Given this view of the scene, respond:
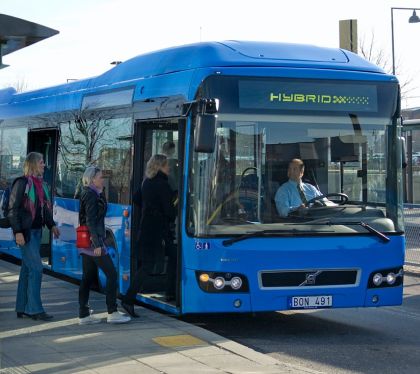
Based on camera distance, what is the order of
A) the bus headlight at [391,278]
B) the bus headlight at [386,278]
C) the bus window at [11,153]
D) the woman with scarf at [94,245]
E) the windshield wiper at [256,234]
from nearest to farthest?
the windshield wiper at [256,234] → the woman with scarf at [94,245] → the bus headlight at [386,278] → the bus headlight at [391,278] → the bus window at [11,153]

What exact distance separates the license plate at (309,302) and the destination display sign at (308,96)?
207cm

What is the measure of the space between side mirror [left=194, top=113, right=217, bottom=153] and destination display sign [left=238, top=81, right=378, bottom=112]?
560 mm

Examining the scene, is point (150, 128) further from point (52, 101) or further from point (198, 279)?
point (52, 101)

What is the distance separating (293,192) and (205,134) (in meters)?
1.31

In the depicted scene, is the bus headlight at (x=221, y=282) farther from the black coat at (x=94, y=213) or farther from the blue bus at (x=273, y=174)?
the black coat at (x=94, y=213)

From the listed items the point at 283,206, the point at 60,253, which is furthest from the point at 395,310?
the point at 60,253

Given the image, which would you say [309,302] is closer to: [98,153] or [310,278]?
[310,278]

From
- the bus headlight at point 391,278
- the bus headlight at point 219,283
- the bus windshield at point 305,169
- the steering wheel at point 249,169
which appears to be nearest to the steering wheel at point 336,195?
the bus windshield at point 305,169

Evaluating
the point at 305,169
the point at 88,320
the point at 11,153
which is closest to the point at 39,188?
the point at 88,320

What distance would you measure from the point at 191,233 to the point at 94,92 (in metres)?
3.81

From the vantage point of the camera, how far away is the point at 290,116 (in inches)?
339

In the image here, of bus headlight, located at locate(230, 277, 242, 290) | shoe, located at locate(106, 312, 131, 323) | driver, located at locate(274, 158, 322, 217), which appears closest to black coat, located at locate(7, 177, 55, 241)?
shoe, located at locate(106, 312, 131, 323)

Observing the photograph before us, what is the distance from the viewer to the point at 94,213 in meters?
8.59

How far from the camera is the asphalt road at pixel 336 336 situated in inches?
299
